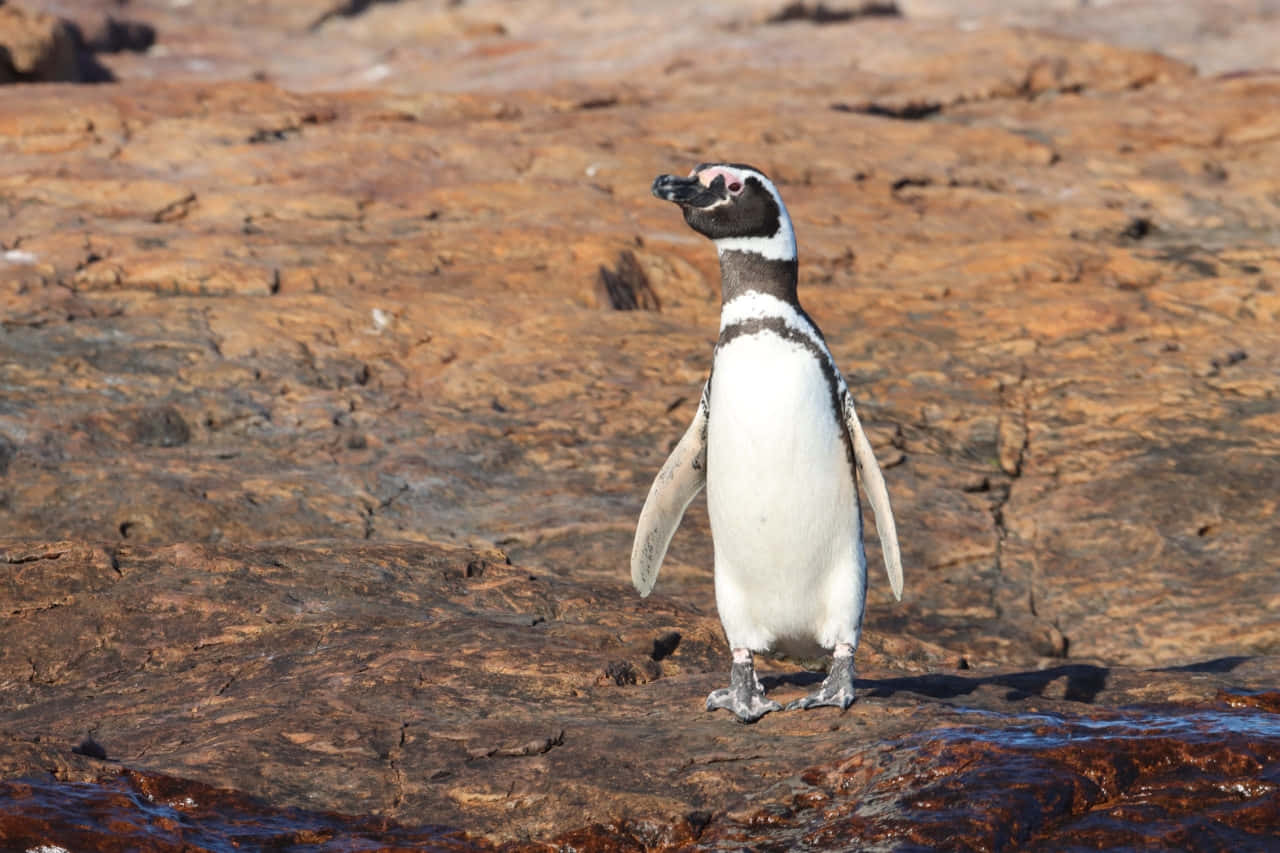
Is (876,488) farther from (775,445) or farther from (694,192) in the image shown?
(694,192)

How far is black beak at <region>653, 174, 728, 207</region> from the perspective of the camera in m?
5.23

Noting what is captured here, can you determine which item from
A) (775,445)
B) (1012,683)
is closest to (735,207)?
(775,445)

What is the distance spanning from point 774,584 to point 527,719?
113cm

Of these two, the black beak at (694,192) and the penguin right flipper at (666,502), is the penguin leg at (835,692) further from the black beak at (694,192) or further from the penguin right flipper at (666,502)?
the black beak at (694,192)

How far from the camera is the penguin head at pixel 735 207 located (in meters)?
5.33

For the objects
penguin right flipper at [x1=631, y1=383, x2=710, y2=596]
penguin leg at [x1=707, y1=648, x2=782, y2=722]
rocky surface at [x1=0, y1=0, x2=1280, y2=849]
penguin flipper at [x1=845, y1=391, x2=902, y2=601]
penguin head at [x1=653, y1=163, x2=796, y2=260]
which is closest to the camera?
rocky surface at [x1=0, y1=0, x2=1280, y2=849]

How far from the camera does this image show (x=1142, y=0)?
24266 millimetres

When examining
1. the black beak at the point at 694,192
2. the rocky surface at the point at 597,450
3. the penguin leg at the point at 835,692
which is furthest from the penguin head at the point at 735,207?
the rocky surface at the point at 597,450

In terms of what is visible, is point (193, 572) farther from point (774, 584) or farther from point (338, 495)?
point (774, 584)

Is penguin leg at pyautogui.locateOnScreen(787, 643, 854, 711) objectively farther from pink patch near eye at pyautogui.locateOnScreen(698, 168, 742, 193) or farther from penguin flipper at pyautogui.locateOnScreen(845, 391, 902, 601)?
pink patch near eye at pyautogui.locateOnScreen(698, 168, 742, 193)

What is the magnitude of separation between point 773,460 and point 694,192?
110 cm

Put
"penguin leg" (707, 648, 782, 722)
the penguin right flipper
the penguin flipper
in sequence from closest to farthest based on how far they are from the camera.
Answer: "penguin leg" (707, 648, 782, 722), the penguin flipper, the penguin right flipper

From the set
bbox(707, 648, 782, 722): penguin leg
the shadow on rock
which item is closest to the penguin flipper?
the shadow on rock

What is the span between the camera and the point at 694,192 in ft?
17.4
